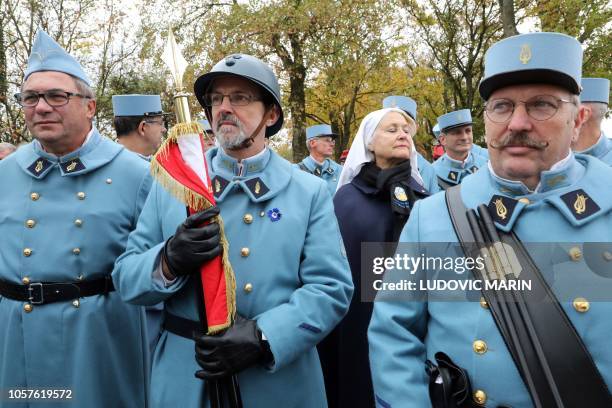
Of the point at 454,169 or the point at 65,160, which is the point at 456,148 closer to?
the point at 454,169

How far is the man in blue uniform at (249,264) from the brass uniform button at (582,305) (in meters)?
1.13

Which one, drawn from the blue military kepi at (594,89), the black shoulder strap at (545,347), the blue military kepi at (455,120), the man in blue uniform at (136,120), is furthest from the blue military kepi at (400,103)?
the black shoulder strap at (545,347)

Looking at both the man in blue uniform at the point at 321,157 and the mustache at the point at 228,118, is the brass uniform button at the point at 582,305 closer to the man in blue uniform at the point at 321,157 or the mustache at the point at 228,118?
the mustache at the point at 228,118

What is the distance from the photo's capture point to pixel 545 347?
5.67 feet

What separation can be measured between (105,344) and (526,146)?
8.49ft

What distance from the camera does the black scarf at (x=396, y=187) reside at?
12.1ft

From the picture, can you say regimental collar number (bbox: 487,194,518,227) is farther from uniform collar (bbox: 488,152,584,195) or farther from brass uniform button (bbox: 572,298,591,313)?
brass uniform button (bbox: 572,298,591,313)

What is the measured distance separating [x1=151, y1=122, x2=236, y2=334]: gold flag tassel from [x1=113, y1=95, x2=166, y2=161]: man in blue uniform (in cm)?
309

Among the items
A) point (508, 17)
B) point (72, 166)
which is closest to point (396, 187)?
point (72, 166)

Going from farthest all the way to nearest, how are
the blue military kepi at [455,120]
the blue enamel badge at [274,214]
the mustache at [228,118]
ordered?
the blue military kepi at [455,120]
the mustache at [228,118]
the blue enamel badge at [274,214]

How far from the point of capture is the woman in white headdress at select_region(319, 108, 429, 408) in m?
3.69

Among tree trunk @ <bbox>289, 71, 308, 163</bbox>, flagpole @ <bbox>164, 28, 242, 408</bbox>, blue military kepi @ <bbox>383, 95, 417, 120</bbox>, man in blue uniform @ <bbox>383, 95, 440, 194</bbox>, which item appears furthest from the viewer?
tree trunk @ <bbox>289, 71, 308, 163</bbox>

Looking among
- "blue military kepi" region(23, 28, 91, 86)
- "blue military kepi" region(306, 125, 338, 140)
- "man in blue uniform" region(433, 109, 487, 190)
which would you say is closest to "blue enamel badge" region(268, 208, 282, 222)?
"blue military kepi" region(23, 28, 91, 86)

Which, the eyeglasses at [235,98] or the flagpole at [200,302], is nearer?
the flagpole at [200,302]
